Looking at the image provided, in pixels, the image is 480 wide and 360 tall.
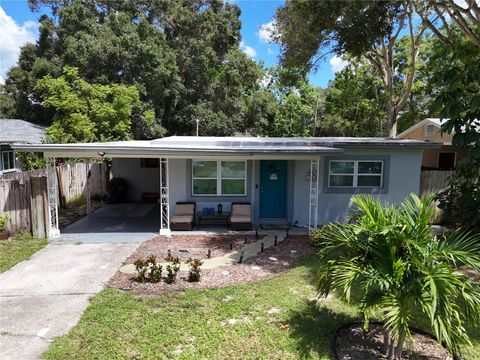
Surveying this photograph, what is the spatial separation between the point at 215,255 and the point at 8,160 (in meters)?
14.1

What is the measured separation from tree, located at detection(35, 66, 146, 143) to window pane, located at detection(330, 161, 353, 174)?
1296cm

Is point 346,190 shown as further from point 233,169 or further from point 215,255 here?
point 215,255

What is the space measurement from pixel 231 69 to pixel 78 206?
54.6ft

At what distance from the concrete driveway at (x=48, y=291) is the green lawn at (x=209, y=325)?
0.30m

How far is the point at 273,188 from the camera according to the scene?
1172 cm

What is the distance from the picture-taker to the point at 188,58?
1000 inches

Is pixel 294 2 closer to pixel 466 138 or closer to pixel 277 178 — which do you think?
pixel 277 178

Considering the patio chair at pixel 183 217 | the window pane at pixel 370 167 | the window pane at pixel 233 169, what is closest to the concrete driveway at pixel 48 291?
the patio chair at pixel 183 217

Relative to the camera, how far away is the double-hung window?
54.7 ft

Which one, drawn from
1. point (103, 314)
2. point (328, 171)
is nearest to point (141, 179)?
point (328, 171)

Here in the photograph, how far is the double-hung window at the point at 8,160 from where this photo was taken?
54.7 feet

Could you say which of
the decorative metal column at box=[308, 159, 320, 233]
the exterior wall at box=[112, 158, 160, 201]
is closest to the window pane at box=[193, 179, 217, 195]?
the decorative metal column at box=[308, 159, 320, 233]

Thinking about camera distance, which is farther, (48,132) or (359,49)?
(48,132)

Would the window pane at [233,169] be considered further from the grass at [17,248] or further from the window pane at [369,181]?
the grass at [17,248]
